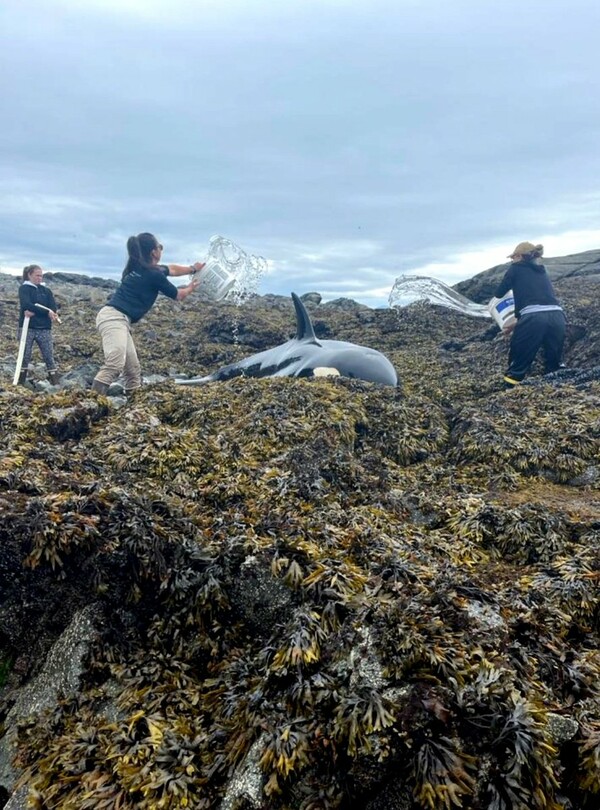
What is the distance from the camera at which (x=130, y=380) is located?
25.9ft

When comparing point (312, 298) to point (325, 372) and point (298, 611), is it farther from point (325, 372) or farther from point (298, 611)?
point (298, 611)

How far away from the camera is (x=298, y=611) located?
9.19 feet

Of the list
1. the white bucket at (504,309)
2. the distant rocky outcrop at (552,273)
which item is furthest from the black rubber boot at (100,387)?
the distant rocky outcrop at (552,273)

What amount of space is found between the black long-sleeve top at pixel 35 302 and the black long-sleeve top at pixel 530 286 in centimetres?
909

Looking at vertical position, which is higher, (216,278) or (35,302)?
(35,302)

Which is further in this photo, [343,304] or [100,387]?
[343,304]

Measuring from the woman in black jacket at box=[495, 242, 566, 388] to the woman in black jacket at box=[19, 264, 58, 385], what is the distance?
873 centimetres

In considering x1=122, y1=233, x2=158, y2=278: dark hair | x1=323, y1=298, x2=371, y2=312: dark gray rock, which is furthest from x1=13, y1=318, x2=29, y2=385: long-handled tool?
x1=323, y1=298, x2=371, y2=312: dark gray rock

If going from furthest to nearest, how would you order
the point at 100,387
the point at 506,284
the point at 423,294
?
the point at 423,294 < the point at 506,284 < the point at 100,387

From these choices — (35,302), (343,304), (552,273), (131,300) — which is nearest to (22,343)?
(35,302)

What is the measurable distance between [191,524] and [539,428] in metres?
4.22

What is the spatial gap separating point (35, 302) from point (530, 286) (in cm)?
953

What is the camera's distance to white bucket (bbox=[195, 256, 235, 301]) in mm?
8523

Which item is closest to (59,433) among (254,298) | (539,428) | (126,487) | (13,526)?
(126,487)
